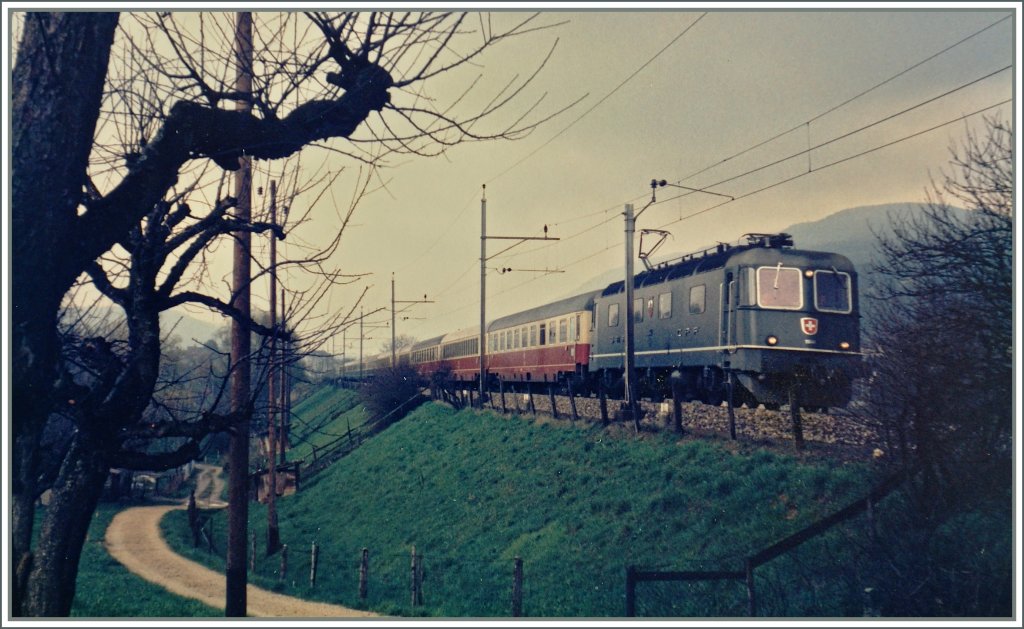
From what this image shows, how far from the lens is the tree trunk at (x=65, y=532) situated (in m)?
4.56

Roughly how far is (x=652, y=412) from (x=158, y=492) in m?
26.4

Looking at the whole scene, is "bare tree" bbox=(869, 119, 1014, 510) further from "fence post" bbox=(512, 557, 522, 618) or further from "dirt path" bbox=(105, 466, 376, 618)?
"dirt path" bbox=(105, 466, 376, 618)

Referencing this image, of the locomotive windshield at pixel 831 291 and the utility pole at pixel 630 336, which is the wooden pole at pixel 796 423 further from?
the utility pole at pixel 630 336

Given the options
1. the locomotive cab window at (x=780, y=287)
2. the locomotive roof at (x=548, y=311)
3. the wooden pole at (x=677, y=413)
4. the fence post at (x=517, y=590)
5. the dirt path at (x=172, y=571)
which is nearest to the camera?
the fence post at (x=517, y=590)

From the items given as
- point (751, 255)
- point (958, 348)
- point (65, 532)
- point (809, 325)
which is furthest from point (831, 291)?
point (65, 532)

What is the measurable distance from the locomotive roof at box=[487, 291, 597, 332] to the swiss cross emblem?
9.17 meters

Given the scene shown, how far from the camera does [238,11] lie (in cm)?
529

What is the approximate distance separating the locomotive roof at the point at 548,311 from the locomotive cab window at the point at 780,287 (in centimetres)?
875

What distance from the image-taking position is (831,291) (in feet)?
48.1

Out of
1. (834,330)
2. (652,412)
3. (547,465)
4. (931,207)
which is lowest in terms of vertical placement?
(547,465)

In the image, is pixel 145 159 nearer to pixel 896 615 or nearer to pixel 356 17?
pixel 356 17

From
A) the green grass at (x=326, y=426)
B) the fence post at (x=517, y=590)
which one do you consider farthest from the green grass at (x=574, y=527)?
the green grass at (x=326, y=426)

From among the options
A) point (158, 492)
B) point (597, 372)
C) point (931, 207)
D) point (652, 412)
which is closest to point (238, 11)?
point (931, 207)

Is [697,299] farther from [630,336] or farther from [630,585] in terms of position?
[630,585]
